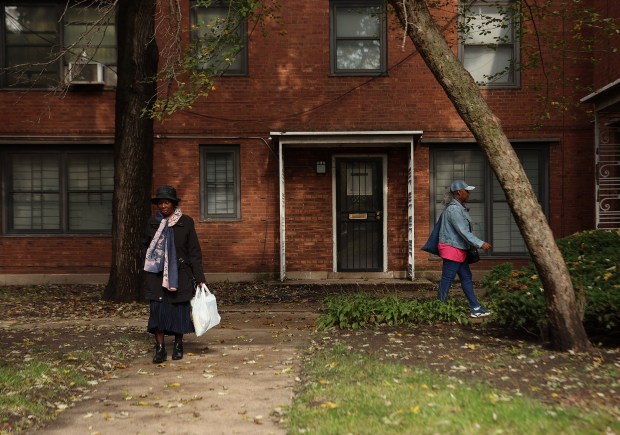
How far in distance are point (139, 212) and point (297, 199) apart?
13.3 feet

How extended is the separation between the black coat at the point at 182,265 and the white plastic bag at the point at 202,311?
78 millimetres

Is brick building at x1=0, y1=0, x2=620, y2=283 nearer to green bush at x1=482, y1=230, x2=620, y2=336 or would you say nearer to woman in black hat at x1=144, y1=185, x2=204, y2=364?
green bush at x1=482, y1=230, x2=620, y2=336

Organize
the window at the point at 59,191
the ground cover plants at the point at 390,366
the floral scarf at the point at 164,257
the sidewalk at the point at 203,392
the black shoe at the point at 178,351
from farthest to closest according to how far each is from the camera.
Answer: the window at the point at 59,191 < the black shoe at the point at 178,351 < the floral scarf at the point at 164,257 < the sidewalk at the point at 203,392 < the ground cover plants at the point at 390,366

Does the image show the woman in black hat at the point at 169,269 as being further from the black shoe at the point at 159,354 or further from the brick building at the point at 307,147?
the brick building at the point at 307,147

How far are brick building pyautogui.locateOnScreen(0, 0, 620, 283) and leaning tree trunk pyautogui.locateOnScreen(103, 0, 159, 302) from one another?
2.90 meters

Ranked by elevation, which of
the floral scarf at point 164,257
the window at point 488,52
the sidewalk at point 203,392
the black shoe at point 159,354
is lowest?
the sidewalk at point 203,392

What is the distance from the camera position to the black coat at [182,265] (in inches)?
279

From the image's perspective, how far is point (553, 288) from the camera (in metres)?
6.82

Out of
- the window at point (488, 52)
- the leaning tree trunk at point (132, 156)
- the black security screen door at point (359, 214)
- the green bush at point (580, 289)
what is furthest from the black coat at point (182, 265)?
the window at point (488, 52)

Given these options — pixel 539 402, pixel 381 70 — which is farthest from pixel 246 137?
pixel 539 402

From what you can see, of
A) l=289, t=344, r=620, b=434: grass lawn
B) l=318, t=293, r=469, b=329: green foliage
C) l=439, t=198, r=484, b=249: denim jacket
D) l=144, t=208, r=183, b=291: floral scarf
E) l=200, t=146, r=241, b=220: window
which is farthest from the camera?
l=200, t=146, r=241, b=220: window

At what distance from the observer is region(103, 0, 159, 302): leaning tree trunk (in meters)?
11.3

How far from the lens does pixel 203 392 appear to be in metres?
5.95

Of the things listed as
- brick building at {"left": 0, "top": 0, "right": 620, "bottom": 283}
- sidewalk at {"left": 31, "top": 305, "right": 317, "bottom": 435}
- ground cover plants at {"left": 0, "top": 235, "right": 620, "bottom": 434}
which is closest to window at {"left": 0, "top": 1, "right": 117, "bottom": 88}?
brick building at {"left": 0, "top": 0, "right": 620, "bottom": 283}
